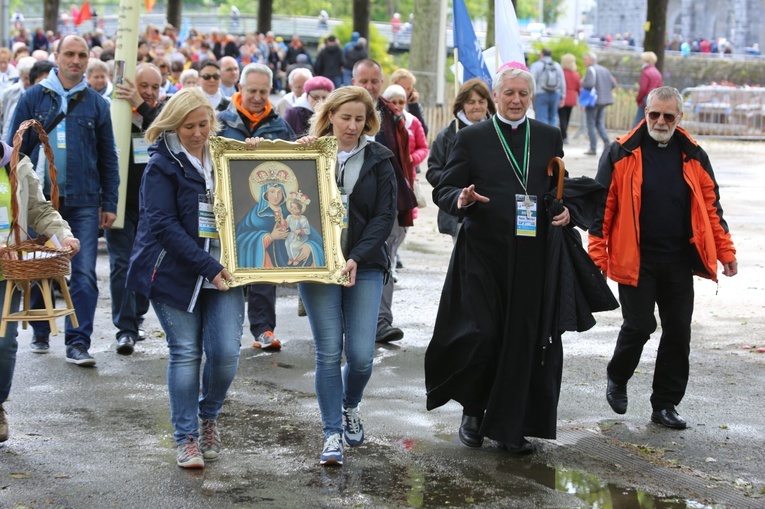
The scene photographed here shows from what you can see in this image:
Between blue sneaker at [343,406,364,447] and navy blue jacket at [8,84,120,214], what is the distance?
2929mm

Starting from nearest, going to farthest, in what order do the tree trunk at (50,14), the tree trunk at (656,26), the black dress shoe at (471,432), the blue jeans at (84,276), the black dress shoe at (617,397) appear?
the black dress shoe at (471,432) → the black dress shoe at (617,397) → the blue jeans at (84,276) → the tree trunk at (656,26) → the tree trunk at (50,14)

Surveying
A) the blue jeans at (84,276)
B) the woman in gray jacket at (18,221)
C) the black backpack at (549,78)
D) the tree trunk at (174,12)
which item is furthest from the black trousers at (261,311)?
the tree trunk at (174,12)

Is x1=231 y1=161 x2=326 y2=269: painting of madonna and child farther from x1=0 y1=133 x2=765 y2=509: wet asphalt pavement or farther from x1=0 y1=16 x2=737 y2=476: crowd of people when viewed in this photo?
x1=0 y1=133 x2=765 y2=509: wet asphalt pavement

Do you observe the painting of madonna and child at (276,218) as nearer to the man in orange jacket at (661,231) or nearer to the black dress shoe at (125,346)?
the man in orange jacket at (661,231)

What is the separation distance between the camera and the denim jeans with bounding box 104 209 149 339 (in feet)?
29.7

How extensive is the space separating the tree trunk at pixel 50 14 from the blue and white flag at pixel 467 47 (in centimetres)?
2629

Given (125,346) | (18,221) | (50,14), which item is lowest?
(125,346)

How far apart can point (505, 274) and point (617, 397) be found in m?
1.33

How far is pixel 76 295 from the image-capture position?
8.56m

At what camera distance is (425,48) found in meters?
27.6

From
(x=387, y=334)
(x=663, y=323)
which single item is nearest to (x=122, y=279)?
(x=387, y=334)

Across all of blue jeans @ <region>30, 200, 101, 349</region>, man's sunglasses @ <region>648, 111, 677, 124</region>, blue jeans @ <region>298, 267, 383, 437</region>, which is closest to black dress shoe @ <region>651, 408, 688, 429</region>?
man's sunglasses @ <region>648, 111, 677, 124</region>

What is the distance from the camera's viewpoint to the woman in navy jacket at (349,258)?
614cm

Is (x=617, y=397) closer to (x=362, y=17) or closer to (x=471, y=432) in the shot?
(x=471, y=432)
